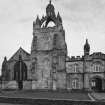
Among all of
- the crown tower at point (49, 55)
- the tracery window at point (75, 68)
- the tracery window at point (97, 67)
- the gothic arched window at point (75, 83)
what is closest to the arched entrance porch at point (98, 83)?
the tracery window at point (97, 67)

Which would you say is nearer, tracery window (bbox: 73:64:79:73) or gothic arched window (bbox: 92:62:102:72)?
gothic arched window (bbox: 92:62:102:72)

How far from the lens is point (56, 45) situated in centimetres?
5809

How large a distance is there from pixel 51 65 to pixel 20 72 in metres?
8.58

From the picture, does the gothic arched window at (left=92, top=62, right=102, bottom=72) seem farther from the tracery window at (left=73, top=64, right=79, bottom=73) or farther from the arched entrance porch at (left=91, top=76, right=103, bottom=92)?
the tracery window at (left=73, top=64, right=79, bottom=73)

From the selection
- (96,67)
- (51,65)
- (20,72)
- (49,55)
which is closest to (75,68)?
(96,67)

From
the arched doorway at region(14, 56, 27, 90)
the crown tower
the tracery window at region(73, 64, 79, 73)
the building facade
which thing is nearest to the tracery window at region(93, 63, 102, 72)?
the building facade

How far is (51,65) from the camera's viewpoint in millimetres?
57188

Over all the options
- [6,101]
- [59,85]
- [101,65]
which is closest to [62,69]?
[59,85]

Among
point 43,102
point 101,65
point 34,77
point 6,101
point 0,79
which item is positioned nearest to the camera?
point 43,102

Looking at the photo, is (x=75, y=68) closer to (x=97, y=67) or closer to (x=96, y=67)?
(x=96, y=67)

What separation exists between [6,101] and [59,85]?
25115 millimetres

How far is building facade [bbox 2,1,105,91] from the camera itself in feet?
179

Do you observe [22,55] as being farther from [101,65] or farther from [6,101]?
[6,101]

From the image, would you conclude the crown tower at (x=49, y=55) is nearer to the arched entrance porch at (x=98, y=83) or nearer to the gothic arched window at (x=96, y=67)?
the gothic arched window at (x=96, y=67)
